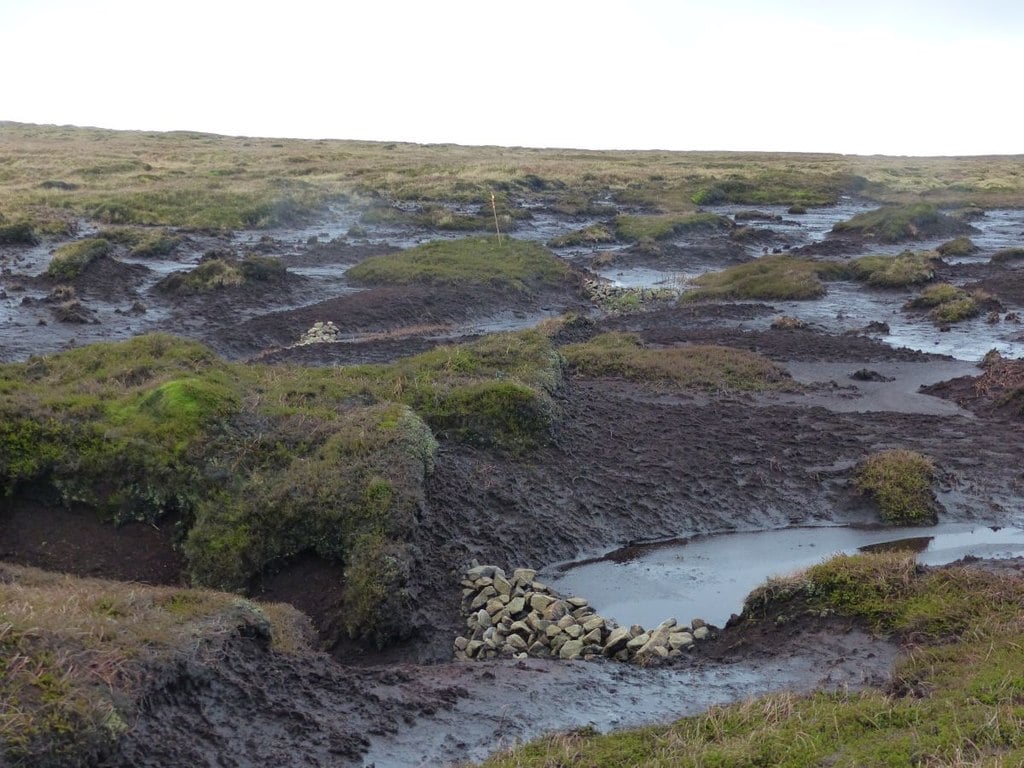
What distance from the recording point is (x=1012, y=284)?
3172 cm

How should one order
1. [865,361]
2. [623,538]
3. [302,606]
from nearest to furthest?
[302,606] < [623,538] < [865,361]

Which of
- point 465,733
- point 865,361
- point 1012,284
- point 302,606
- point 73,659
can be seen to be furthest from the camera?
point 1012,284

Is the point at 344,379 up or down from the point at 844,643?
up

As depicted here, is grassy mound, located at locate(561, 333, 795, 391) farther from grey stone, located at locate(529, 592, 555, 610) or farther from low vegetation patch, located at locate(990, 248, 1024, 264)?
low vegetation patch, located at locate(990, 248, 1024, 264)

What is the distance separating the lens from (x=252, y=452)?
11523 millimetres

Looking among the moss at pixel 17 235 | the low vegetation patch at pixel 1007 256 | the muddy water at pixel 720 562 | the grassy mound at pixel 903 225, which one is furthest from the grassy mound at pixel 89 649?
the grassy mound at pixel 903 225

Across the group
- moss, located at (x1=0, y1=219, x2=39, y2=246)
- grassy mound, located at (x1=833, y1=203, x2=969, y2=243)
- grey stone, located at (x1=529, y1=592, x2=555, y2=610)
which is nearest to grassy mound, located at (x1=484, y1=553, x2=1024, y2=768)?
grey stone, located at (x1=529, y1=592, x2=555, y2=610)

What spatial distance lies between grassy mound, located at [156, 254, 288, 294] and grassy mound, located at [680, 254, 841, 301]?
1373 centimetres

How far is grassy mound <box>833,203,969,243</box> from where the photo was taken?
151 feet

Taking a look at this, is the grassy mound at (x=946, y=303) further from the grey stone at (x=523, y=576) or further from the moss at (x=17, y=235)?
the moss at (x=17, y=235)

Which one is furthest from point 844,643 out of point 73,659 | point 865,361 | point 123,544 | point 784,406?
point 865,361

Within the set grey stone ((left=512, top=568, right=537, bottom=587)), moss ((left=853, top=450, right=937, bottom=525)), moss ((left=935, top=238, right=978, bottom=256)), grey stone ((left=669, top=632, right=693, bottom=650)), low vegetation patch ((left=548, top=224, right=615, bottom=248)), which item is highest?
moss ((left=935, top=238, right=978, bottom=256))

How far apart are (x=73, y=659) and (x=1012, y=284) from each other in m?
32.8

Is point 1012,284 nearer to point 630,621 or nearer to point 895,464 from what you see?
point 895,464
